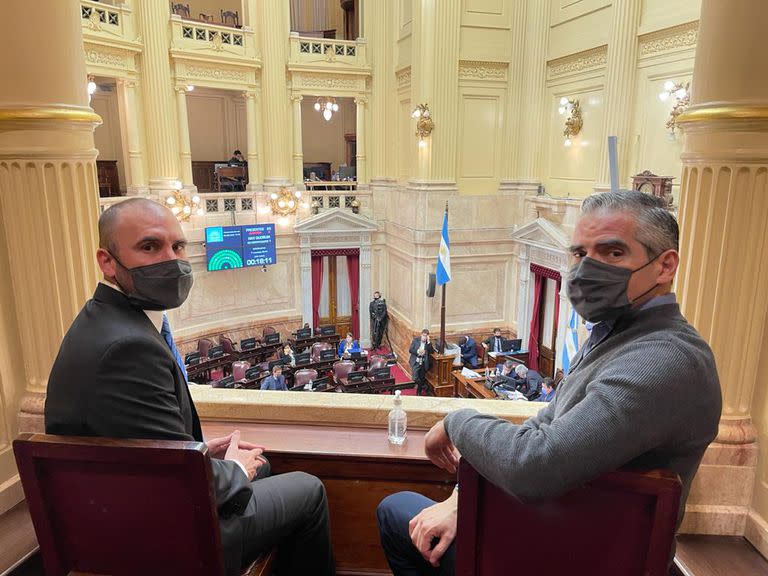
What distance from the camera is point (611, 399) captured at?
116 centimetres

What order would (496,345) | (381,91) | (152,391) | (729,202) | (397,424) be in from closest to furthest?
(152,391), (729,202), (397,424), (496,345), (381,91)

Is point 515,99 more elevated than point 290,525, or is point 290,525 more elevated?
point 515,99

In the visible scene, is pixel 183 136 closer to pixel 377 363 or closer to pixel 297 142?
pixel 297 142

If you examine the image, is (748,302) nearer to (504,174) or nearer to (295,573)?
(295,573)

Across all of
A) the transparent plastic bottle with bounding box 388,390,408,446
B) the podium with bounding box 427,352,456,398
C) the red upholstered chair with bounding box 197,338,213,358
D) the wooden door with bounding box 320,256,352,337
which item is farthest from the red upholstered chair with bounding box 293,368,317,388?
the transparent plastic bottle with bounding box 388,390,408,446

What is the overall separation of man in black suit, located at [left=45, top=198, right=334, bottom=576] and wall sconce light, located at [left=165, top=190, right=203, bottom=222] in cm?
1080

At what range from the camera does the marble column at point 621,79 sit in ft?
30.1

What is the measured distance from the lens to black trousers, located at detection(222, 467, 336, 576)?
64.3 inches

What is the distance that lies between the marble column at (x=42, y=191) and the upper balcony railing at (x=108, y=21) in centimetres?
1004

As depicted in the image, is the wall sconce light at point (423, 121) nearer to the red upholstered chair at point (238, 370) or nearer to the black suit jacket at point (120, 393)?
the red upholstered chair at point (238, 370)

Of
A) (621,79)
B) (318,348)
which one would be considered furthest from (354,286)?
(621,79)

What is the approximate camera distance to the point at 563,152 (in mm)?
11445

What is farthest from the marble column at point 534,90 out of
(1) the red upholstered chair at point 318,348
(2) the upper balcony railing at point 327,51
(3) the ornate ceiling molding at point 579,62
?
(1) the red upholstered chair at point 318,348

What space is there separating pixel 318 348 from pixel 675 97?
25.1ft
